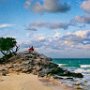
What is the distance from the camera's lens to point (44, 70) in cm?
5591

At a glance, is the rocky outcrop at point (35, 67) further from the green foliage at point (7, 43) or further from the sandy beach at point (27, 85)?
the sandy beach at point (27, 85)

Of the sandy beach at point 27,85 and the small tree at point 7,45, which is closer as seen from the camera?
the sandy beach at point 27,85

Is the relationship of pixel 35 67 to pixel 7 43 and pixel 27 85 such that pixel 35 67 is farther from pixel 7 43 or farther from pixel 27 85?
pixel 27 85

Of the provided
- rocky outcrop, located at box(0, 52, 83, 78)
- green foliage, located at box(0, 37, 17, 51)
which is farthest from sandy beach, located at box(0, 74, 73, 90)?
green foliage, located at box(0, 37, 17, 51)

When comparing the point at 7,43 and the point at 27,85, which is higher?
the point at 7,43

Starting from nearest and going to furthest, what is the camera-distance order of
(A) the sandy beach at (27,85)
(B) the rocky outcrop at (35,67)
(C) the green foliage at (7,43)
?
(A) the sandy beach at (27,85) < (B) the rocky outcrop at (35,67) < (C) the green foliage at (7,43)

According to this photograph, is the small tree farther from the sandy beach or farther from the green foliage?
the sandy beach

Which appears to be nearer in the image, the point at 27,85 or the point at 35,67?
the point at 27,85

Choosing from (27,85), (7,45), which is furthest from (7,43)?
(27,85)

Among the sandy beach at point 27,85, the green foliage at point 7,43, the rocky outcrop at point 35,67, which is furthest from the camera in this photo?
the green foliage at point 7,43

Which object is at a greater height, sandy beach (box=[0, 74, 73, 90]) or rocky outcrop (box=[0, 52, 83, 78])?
rocky outcrop (box=[0, 52, 83, 78])

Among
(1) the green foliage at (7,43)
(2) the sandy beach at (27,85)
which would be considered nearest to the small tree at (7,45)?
(1) the green foliage at (7,43)

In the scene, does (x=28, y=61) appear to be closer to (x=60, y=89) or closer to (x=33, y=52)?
(x=33, y=52)

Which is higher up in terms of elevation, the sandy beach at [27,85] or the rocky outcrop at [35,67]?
the rocky outcrop at [35,67]
